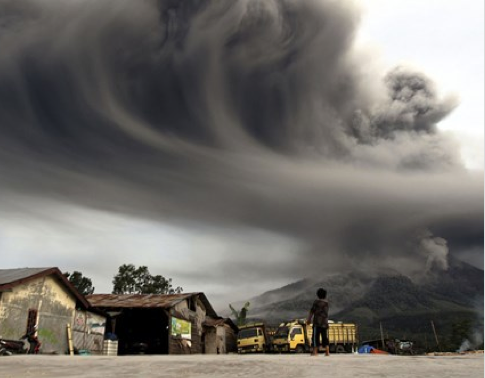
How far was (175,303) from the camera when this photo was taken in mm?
28078

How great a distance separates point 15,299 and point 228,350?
27.0 metres

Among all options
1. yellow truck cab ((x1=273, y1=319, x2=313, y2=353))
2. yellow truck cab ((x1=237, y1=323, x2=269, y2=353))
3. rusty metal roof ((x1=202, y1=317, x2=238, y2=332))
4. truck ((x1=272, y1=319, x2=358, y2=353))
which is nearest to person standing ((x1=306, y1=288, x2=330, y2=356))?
truck ((x1=272, y1=319, x2=358, y2=353))

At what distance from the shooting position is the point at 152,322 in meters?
30.4

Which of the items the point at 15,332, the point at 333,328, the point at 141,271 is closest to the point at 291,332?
the point at 333,328

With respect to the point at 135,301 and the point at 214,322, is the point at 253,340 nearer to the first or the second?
the point at 214,322

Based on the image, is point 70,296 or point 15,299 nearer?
point 15,299

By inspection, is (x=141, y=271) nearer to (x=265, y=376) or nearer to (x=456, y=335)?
(x=456, y=335)

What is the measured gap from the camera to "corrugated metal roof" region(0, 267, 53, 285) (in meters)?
18.2

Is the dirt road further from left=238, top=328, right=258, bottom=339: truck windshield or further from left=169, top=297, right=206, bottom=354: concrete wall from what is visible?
left=238, top=328, right=258, bottom=339: truck windshield

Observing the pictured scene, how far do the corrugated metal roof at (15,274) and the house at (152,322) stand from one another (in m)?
7.03

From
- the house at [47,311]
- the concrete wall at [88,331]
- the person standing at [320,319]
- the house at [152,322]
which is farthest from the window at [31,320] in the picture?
the person standing at [320,319]

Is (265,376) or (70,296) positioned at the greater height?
(70,296)

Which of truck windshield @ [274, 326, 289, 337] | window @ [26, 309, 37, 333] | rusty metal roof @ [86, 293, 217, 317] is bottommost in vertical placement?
truck windshield @ [274, 326, 289, 337]

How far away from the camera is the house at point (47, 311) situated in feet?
58.0
